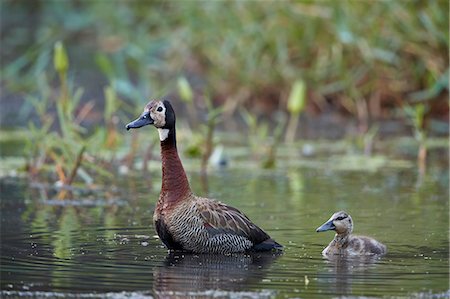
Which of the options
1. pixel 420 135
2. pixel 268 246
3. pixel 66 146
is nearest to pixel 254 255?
pixel 268 246

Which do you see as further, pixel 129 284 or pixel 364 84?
pixel 364 84

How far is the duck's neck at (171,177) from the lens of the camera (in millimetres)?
9164

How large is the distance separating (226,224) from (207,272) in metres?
0.99

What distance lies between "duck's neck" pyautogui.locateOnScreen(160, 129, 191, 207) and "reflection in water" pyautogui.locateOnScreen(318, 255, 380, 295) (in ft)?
3.84

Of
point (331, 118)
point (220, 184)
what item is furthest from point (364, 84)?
point (220, 184)

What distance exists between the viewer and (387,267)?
8.34 meters

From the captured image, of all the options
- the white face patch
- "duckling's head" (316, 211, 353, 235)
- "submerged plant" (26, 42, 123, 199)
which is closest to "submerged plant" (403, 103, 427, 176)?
"submerged plant" (26, 42, 123, 199)

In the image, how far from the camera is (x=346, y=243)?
30.1ft

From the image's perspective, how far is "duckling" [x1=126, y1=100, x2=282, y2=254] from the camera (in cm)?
899

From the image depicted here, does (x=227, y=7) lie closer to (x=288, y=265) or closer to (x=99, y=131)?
(x=99, y=131)

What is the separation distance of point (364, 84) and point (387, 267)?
10.4 meters

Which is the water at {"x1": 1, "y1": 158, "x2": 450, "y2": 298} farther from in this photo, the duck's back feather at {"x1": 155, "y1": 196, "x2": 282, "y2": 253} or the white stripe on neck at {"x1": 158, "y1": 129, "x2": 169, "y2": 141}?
the white stripe on neck at {"x1": 158, "y1": 129, "x2": 169, "y2": 141}

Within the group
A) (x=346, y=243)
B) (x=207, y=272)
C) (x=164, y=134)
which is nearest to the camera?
(x=207, y=272)

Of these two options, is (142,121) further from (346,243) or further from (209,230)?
(346,243)
